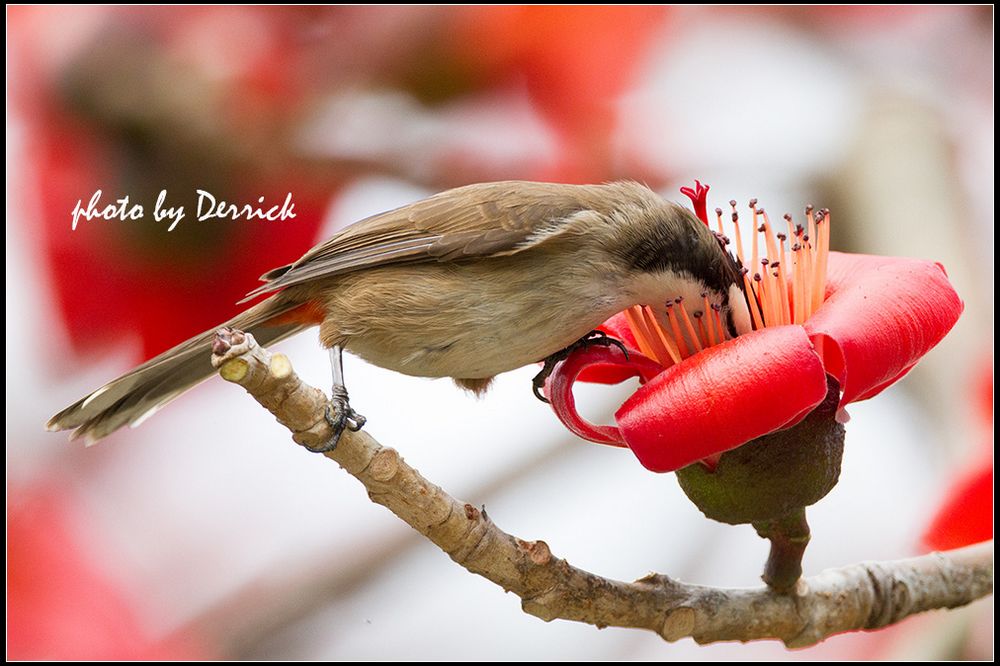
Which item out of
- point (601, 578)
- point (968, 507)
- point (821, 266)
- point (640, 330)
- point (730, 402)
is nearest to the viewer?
point (730, 402)

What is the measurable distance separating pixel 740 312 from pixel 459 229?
2.14 ft

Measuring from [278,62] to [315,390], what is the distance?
1.16 m

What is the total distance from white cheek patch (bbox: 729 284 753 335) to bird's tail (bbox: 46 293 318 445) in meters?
0.95

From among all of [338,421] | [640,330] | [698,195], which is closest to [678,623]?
[640,330]

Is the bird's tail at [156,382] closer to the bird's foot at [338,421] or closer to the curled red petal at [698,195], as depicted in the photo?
the bird's foot at [338,421]

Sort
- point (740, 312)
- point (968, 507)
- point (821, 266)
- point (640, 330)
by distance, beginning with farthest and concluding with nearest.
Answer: point (968, 507)
point (640, 330)
point (740, 312)
point (821, 266)

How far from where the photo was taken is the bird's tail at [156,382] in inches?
87.4

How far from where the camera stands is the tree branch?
1527 mm

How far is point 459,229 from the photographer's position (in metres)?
2.33

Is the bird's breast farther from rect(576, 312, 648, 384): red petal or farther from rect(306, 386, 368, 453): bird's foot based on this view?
rect(306, 386, 368, 453): bird's foot

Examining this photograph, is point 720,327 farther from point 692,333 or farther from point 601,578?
point 601,578

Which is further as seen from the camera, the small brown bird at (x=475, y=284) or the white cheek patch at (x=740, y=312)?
the small brown bird at (x=475, y=284)

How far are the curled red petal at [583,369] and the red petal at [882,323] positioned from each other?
0.36 m

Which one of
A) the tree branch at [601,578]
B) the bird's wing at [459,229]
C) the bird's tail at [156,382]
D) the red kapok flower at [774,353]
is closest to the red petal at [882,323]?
the red kapok flower at [774,353]
